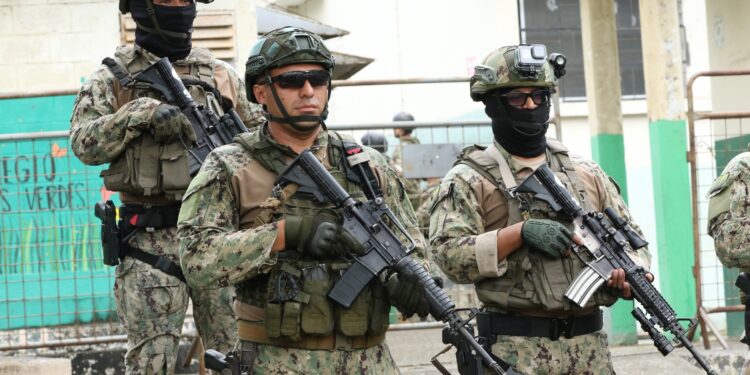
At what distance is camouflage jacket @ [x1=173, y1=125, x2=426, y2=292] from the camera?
176 inches

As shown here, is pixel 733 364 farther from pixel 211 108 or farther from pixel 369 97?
pixel 369 97

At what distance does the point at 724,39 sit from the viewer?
38.1ft

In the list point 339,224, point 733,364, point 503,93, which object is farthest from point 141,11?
point 733,364

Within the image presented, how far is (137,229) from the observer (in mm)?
6160

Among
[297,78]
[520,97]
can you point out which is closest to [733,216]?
[520,97]

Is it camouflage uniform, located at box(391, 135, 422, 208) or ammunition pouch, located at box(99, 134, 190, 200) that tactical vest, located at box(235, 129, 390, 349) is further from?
camouflage uniform, located at box(391, 135, 422, 208)

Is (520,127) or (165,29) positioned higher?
(165,29)

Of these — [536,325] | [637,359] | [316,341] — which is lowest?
[637,359]

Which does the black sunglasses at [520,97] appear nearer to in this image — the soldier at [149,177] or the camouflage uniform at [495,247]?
the camouflage uniform at [495,247]

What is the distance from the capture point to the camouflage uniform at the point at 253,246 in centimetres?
450

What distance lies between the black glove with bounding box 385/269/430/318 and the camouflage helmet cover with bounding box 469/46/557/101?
1.49 metres

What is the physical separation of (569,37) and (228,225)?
728 inches

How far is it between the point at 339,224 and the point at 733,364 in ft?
17.7

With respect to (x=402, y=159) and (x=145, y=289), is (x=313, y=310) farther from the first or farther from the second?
(x=402, y=159)
